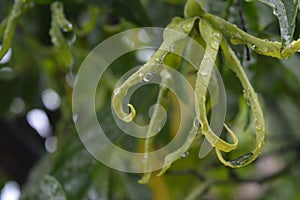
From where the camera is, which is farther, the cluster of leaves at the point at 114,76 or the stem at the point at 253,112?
the cluster of leaves at the point at 114,76

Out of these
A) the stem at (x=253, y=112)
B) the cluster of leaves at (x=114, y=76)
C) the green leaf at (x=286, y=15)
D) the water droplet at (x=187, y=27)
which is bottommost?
the cluster of leaves at (x=114, y=76)

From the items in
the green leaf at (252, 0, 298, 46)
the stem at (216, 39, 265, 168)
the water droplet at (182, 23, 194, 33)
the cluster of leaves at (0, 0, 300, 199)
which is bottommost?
the cluster of leaves at (0, 0, 300, 199)

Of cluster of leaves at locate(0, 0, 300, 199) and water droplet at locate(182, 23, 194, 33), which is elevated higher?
water droplet at locate(182, 23, 194, 33)

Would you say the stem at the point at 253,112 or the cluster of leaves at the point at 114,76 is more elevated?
the stem at the point at 253,112

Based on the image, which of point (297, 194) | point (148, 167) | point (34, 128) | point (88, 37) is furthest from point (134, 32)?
point (297, 194)

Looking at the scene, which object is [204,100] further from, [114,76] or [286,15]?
[114,76]

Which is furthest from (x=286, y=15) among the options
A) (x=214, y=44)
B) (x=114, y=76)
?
(x=114, y=76)

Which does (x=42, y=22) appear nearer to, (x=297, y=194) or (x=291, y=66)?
(x=291, y=66)
